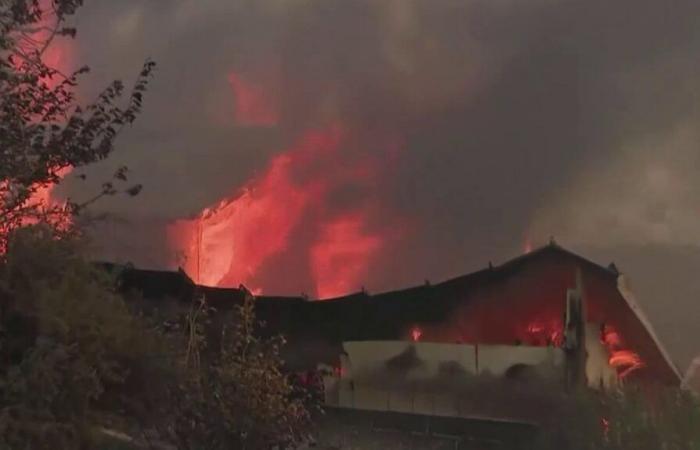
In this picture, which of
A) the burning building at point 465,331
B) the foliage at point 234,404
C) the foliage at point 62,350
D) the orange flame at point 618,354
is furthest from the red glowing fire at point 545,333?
the foliage at point 62,350

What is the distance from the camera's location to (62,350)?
6.22 m

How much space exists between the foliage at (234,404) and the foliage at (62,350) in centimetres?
84

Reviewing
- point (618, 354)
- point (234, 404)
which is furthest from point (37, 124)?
point (618, 354)

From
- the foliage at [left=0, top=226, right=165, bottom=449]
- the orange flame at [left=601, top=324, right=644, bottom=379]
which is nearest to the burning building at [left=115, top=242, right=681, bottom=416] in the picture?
the orange flame at [left=601, top=324, right=644, bottom=379]

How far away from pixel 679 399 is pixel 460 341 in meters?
2.94

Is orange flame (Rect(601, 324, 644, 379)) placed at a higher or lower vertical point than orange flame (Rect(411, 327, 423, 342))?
lower

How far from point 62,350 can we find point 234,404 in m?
2.37

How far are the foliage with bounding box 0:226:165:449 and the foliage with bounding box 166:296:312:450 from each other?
2.76ft

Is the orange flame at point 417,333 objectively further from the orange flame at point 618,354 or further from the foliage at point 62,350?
the foliage at point 62,350

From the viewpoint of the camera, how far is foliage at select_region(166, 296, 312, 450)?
8.14 metres

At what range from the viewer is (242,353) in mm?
9000

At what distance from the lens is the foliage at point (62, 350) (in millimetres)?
6105

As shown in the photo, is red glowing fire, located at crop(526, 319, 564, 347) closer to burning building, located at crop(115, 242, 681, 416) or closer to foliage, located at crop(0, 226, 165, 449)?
burning building, located at crop(115, 242, 681, 416)

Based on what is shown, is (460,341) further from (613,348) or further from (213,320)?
(213,320)
